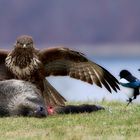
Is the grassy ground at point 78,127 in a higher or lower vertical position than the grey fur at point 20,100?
lower

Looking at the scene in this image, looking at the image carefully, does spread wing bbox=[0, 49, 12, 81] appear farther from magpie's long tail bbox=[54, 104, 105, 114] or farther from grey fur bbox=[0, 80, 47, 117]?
magpie's long tail bbox=[54, 104, 105, 114]

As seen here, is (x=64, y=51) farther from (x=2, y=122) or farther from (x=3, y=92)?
(x=2, y=122)

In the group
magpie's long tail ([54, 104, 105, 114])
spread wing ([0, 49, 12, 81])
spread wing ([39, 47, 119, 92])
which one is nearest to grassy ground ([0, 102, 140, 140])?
magpie's long tail ([54, 104, 105, 114])

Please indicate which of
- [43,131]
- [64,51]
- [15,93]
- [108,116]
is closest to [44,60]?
[64,51]

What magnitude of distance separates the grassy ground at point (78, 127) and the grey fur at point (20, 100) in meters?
0.27

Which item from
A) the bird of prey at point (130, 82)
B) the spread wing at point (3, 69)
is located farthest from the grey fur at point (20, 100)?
the bird of prey at point (130, 82)

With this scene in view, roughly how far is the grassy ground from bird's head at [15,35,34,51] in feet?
4.97

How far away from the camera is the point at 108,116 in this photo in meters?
9.62

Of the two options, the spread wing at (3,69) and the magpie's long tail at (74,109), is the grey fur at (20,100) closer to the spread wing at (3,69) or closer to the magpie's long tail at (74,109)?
the magpie's long tail at (74,109)

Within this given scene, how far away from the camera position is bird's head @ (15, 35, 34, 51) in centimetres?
1061

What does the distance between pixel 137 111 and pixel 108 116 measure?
Result: 28.2 inches

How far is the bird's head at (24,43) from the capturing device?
Result: 1061cm

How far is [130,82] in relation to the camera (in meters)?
10.2

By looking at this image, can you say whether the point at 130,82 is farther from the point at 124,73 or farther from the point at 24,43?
the point at 24,43
